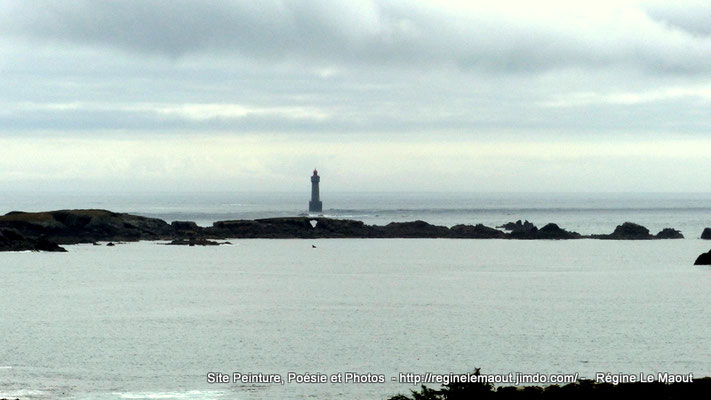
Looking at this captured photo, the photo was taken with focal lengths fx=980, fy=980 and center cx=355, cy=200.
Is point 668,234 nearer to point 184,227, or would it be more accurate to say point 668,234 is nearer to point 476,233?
point 476,233

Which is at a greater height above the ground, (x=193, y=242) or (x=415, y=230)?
(x=415, y=230)

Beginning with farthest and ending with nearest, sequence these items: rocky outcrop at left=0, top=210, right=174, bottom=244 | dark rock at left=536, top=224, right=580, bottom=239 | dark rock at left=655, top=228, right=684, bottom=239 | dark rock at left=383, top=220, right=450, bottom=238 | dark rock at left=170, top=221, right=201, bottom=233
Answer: dark rock at left=383, top=220, right=450, bottom=238, dark rock at left=655, top=228, right=684, bottom=239, dark rock at left=536, top=224, right=580, bottom=239, dark rock at left=170, top=221, right=201, bottom=233, rocky outcrop at left=0, top=210, right=174, bottom=244

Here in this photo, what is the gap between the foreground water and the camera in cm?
4266

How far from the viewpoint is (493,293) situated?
76.8 m

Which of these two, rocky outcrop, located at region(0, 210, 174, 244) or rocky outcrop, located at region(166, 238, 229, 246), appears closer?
rocky outcrop, located at region(0, 210, 174, 244)

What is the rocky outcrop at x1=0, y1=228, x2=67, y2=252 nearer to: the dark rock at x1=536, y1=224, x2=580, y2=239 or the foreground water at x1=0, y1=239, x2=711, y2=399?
the foreground water at x1=0, y1=239, x2=711, y2=399

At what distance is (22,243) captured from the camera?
118 metres

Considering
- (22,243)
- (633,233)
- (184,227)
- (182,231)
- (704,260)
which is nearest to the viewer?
(704,260)

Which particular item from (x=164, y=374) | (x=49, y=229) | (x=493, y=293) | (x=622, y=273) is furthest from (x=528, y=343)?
(x=49, y=229)

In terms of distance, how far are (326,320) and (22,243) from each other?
69146mm

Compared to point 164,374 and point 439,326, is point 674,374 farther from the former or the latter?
point 164,374

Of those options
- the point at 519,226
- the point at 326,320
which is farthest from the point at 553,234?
the point at 326,320

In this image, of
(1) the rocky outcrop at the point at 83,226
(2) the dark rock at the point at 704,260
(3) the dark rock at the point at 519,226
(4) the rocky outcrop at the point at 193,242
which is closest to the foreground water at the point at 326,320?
(2) the dark rock at the point at 704,260

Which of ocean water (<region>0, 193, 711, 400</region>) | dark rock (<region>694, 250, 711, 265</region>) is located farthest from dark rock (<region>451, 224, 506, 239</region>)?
dark rock (<region>694, 250, 711, 265</region>)
